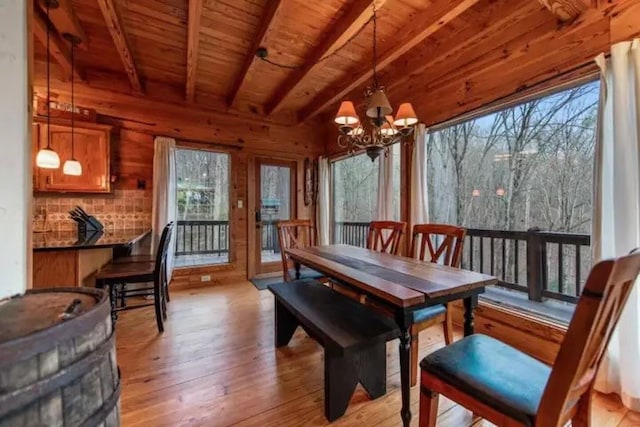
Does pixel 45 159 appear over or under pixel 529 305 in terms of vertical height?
over

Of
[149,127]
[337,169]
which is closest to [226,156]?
[149,127]

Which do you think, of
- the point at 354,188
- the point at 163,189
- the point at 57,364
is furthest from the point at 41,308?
the point at 354,188

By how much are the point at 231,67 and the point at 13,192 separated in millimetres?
2928

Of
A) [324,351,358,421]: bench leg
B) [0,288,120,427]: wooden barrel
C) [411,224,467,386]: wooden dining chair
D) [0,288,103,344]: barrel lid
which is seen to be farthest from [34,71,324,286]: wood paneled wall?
[0,288,120,427]: wooden barrel

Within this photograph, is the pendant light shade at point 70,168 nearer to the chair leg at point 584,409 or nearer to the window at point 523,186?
the window at point 523,186

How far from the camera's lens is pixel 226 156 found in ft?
14.7

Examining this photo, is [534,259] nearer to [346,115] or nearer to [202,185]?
[346,115]

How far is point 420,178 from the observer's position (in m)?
3.12

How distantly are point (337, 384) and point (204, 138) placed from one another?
3.80 metres

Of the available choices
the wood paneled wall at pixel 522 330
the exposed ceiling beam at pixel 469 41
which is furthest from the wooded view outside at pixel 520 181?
the wood paneled wall at pixel 522 330

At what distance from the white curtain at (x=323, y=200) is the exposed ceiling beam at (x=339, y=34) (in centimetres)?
153

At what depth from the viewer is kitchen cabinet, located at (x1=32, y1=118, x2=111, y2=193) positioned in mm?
3136

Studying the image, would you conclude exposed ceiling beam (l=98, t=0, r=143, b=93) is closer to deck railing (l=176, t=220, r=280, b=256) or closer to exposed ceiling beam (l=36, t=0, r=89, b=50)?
exposed ceiling beam (l=36, t=0, r=89, b=50)

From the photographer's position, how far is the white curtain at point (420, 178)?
122 inches
